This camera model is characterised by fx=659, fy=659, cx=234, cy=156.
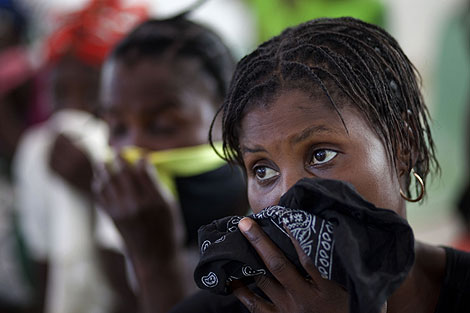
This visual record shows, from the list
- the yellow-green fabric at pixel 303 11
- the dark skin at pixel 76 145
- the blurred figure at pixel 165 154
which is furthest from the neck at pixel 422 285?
the yellow-green fabric at pixel 303 11

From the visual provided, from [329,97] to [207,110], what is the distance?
902 millimetres

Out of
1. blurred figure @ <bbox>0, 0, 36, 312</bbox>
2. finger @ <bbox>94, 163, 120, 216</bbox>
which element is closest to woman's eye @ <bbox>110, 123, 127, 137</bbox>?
finger @ <bbox>94, 163, 120, 216</bbox>

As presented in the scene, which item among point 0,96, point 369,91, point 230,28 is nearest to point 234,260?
point 369,91

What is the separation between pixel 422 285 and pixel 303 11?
6.83ft

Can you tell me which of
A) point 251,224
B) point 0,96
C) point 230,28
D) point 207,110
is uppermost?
point 251,224

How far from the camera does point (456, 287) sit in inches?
54.3

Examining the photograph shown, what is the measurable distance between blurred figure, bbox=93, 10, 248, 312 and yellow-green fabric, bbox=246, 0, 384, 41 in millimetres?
980

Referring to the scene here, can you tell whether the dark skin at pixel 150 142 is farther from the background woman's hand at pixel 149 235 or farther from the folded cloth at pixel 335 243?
the folded cloth at pixel 335 243

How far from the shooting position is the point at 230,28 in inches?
165

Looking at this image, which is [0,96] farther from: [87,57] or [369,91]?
[369,91]

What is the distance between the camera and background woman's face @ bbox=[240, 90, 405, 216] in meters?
1.25

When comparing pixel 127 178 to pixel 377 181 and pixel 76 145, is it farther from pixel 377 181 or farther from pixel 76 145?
pixel 377 181

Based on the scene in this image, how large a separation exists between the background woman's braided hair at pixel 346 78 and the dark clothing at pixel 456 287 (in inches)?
8.0

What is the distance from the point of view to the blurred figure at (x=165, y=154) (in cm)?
194
